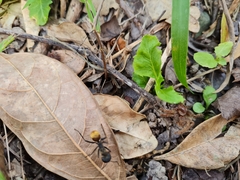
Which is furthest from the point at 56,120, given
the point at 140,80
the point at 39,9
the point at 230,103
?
the point at 230,103

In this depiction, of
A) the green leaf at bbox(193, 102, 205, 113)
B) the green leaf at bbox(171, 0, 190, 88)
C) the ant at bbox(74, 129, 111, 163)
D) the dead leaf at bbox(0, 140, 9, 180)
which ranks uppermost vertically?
the green leaf at bbox(171, 0, 190, 88)

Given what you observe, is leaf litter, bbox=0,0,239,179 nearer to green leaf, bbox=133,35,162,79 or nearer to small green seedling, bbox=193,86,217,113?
small green seedling, bbox=193,86,217,113

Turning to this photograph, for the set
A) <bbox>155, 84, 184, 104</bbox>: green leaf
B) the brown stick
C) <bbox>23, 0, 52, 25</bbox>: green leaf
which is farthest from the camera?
<bbox>23, 0, 52, 25</bbox>: green leaf

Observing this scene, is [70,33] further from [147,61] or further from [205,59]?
[205,59]

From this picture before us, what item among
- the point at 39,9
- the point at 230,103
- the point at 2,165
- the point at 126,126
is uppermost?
the point at 39,9

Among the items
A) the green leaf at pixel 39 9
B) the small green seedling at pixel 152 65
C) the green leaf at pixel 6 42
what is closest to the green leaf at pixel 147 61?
the small green seedling at pixel 152 65

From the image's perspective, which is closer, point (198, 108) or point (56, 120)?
point (56, 120)

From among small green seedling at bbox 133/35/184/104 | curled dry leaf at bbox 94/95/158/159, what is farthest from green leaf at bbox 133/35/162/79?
curled dry leaf at bbox 94/95/158/159

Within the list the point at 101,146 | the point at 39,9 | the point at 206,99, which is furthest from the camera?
the point at 39,9
